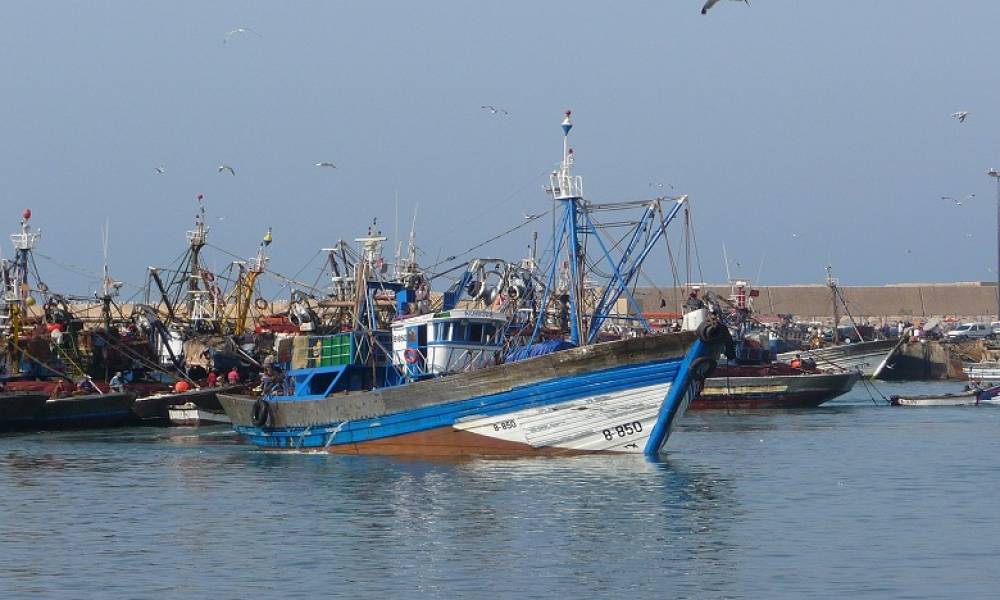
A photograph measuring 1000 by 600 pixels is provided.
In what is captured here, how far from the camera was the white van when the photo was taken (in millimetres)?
112500

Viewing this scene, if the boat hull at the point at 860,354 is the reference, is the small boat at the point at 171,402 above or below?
below

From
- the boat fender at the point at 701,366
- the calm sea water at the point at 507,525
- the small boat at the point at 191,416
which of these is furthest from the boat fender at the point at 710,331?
the small boat at the point at 191,416

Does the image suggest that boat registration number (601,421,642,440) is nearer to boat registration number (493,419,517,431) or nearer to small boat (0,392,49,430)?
boat registration number (493,419,517,431)

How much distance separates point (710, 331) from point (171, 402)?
87.2 feet

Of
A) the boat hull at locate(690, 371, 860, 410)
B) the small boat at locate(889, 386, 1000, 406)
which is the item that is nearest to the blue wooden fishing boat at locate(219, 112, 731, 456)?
the boat hull at locate(690, 371, 860, 410)

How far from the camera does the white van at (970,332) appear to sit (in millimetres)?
112500

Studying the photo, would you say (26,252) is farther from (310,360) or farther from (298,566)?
(298,566)

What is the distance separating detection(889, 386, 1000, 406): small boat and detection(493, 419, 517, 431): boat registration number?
34.3 meters

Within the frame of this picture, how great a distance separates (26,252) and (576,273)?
109ft

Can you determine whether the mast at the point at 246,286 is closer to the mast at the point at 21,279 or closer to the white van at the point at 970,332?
the mast at the point at 21,279

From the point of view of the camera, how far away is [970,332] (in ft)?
376

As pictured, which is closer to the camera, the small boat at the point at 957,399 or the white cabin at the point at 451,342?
the white cabin at the point at 451,342

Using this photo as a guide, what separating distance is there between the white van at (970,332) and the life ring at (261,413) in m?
76.9

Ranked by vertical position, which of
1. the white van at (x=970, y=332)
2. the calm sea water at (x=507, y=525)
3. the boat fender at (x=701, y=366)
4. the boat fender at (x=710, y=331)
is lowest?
the calm sea water at (x=507, y=525)
